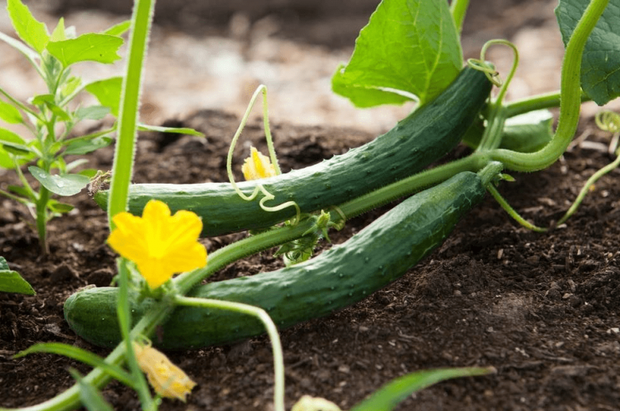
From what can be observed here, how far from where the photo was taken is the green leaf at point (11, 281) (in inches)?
75.9

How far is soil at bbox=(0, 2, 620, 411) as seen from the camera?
66.9 inches

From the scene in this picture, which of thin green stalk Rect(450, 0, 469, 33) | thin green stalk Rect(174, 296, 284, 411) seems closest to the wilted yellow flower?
thin green stalk Rect(174, 296, 284, 411)

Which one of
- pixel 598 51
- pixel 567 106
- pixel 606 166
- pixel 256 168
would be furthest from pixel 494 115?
pixel 256 168

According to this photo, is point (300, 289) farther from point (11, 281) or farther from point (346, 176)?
point (11, 281)

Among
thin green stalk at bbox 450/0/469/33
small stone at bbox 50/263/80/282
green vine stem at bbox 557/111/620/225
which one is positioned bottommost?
small stone at bbox 50/263/80/282

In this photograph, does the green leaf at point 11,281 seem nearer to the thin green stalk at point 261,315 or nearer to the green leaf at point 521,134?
the thin green stalk at point 261,315

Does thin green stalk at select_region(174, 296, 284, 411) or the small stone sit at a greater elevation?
thin green stalk at select_region(174, 296, 284, 411)

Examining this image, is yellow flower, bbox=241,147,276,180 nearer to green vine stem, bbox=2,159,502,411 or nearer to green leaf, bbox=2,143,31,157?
green vine stem, bbox=2,159,502,411

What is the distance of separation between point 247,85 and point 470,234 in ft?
7.71

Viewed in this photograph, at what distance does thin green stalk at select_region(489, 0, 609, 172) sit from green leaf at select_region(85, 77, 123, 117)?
1.25 m

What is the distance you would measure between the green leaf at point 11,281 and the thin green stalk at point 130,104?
33 centimetres

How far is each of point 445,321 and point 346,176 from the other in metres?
0.51

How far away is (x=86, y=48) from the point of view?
2.14 meters

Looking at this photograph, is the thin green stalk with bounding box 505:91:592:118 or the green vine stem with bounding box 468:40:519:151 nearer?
the green vine stem with bounding box 468:40:519:151
